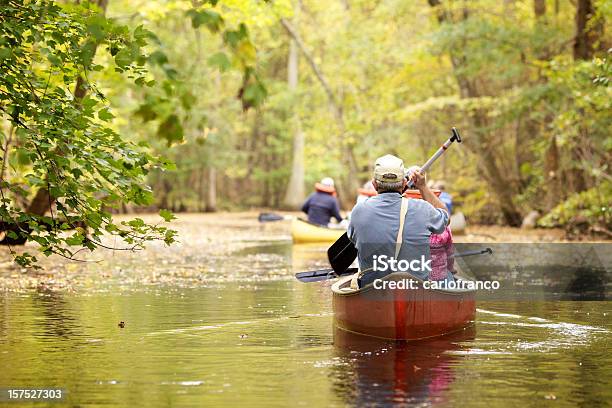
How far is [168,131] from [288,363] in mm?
4787

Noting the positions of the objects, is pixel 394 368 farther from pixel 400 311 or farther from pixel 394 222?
pixel 394 222

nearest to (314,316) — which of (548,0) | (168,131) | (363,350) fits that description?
(363,350)

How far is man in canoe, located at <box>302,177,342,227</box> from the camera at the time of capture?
102 ft

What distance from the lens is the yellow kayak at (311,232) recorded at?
30.4 metres

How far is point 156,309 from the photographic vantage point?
48.8ft

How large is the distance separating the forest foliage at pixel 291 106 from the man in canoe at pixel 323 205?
3729mm

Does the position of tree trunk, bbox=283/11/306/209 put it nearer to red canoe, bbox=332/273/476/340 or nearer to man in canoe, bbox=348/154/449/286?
red canoe, bbox=332/273/476/340

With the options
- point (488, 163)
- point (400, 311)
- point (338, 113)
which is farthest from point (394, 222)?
point (338, 113)

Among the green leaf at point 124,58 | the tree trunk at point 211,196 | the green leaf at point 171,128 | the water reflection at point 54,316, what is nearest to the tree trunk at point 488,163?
the water reflection at point 54,316

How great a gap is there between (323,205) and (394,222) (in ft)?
63.8

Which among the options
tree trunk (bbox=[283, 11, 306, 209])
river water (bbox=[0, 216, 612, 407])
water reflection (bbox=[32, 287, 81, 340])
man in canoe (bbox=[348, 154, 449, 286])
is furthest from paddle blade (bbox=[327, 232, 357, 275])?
tree trunk (bbox=[283, 11, 306, 209])

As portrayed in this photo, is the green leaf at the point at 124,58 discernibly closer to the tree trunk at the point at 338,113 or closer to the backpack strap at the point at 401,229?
the backpack strap at the point at 401,229

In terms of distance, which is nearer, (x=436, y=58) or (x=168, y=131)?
(x=168, y=131)

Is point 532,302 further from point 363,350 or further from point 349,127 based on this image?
point 349,127
